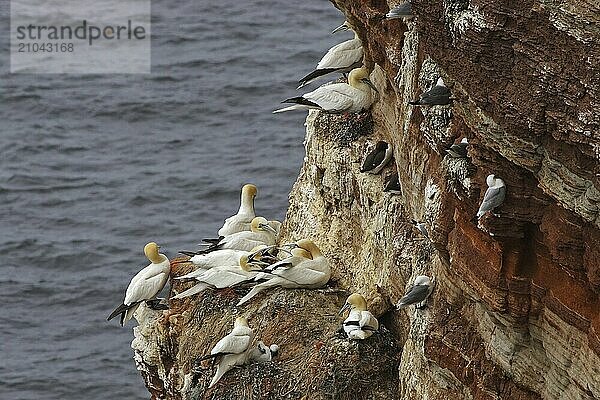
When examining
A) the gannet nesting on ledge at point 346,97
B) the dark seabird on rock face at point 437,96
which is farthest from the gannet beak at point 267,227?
the dark seabird on rock face at point 437,96

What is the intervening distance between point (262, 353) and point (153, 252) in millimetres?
1973

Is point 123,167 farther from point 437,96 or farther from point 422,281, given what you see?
point 437,96

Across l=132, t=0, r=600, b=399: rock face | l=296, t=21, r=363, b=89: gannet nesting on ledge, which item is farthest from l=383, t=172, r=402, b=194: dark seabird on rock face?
l=296, t=21, r=363, b=89: gannet nesting on ledge

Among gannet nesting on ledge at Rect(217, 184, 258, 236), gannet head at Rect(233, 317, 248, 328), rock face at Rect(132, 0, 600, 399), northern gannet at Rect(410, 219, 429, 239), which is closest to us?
rock face at Rect(132, 0, 600, 399)

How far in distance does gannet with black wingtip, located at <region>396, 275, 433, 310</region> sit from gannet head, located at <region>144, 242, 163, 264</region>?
4.01 m

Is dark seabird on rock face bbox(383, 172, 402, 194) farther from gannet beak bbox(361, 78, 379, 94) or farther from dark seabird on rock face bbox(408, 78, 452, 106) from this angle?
dark seabird on rock face bbox(408, 78, 452, 106)

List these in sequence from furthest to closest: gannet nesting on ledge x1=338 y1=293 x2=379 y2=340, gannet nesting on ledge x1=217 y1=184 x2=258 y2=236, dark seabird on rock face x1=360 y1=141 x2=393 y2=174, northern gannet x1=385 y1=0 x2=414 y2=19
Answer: gannet nesting on ledge x1=217 y1=184 x2=258 y2=236 → dark seabird on rock face x1=360 y1=141 x2=393 y2=174 → gannet nesting on ledge x1=338 y1=293 x2=379 y2=340 → northern gannet x1=385 y1=0 x2=414 y2=19

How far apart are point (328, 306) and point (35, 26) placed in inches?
691

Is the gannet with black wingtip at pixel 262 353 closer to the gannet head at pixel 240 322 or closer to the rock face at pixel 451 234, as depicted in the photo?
the rock face at pixel 451 234

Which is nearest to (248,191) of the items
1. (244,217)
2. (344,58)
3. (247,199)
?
(247,199)

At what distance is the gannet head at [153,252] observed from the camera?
1312 centimetres

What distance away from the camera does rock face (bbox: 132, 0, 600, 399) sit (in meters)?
7.27

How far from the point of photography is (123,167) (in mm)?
24078

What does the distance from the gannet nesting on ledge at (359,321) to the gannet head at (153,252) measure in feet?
8.58
